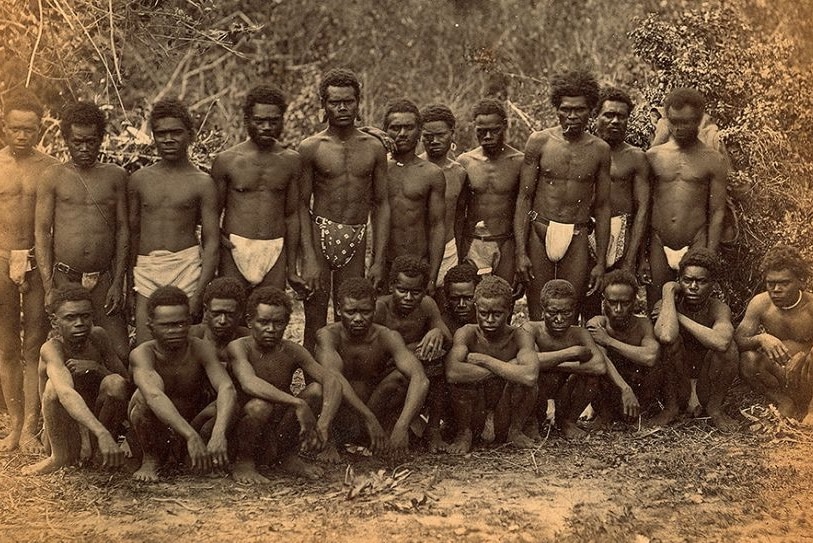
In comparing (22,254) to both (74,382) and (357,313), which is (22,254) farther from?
(357,313)

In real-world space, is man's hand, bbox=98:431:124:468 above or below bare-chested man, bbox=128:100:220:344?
below

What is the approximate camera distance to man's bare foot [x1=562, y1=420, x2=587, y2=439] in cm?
577

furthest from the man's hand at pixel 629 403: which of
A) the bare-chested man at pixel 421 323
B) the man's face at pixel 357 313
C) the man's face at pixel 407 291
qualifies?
the man's face at pixel 357 313

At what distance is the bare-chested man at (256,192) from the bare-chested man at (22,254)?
101 centimetres

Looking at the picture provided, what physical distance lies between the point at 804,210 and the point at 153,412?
4311 mm

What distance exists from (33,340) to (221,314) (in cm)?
122

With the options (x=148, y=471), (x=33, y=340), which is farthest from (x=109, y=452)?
(x=33, y=340)

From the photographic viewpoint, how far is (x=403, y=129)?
19.9 feet

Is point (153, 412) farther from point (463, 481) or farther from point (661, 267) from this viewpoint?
point (661, 267)

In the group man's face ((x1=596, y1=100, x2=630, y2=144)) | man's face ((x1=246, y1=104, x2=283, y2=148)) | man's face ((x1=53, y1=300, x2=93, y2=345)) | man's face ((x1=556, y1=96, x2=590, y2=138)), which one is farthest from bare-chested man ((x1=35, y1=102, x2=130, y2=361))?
man's face ((x1=596, y1=100, x2=630, y2=144))

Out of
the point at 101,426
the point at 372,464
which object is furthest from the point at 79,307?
the point at 372,464

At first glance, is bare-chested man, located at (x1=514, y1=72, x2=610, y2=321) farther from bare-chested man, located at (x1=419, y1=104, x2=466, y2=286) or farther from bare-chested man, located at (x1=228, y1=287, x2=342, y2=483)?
bare-chested man, located at (x1=228, y1=287, x2=342, y2=483)

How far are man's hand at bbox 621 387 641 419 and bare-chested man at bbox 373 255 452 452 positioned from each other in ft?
3.30

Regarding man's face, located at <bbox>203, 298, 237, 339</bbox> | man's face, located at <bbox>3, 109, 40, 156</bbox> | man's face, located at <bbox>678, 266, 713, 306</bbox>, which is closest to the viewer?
man's face, located at <bbox>203, 298, 237, 339</bbox>
